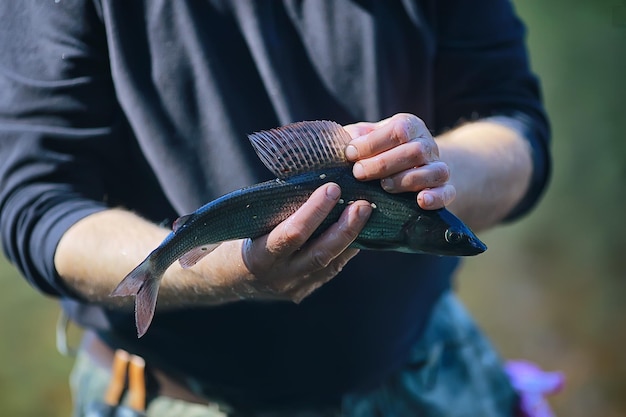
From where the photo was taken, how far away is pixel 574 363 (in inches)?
128

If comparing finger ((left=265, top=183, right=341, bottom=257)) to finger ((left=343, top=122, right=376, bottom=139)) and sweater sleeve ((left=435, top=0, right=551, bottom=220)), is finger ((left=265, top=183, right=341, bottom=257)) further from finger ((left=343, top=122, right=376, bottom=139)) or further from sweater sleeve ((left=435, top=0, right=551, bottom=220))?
sweater sleeve ((left=435, top=0, right=551, bottom=220))

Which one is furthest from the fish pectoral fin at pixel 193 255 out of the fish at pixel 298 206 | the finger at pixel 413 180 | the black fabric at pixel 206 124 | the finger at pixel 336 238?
the black fabric at pixel 206 124

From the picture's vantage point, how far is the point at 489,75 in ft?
4.91

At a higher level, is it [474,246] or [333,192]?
[333,192]

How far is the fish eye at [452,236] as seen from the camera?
2.95 ft

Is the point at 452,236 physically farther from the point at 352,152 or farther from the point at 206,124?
the point at 206,124

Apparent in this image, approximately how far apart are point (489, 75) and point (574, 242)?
2.13 m

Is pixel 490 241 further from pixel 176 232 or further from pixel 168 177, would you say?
pixel 176 232

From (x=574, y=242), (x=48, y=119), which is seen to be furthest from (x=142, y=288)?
(x=574, y=242)

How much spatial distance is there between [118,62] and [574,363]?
8.54 ft

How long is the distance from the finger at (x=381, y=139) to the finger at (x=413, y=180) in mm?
35

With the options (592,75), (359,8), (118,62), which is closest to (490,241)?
(592,75)

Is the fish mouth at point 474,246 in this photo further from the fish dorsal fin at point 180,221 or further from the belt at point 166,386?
the belt at point 166,386

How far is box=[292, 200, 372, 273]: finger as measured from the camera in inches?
34.7
